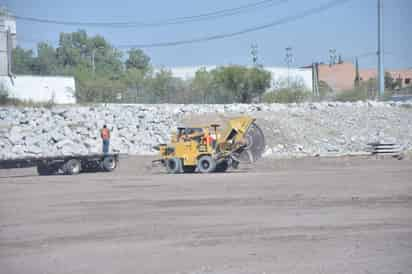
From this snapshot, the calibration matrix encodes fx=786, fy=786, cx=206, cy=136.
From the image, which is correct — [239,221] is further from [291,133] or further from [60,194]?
[291,133]

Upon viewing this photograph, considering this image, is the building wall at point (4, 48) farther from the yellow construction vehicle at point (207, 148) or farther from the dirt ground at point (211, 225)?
the dirt ground at point (211, 225)

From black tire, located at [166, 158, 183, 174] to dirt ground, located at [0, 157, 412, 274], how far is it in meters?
2.77

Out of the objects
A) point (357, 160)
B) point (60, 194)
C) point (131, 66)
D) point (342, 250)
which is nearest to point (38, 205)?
point (60, 194)

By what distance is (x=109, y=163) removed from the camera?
3400cm

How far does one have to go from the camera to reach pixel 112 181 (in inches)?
1126

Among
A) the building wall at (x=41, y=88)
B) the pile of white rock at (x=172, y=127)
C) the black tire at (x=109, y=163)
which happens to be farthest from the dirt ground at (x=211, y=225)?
the building wall at (x=41, y=88)

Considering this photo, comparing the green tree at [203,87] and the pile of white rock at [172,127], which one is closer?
the pile of white rock at [172,127]

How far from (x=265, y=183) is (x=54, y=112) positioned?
24.5 meters

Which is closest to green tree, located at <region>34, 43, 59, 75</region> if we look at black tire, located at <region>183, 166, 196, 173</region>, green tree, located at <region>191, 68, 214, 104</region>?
green tree, located at <region>191, 68, 214, 104</region>

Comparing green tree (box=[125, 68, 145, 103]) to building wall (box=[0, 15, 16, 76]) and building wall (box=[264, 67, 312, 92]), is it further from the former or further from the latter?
building wall (box=[264, 67, 312, 92])

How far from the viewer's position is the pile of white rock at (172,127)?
4247 cm

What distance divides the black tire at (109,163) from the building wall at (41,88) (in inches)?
936

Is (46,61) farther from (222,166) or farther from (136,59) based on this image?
(222,166)

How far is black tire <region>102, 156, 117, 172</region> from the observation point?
33.8 m
